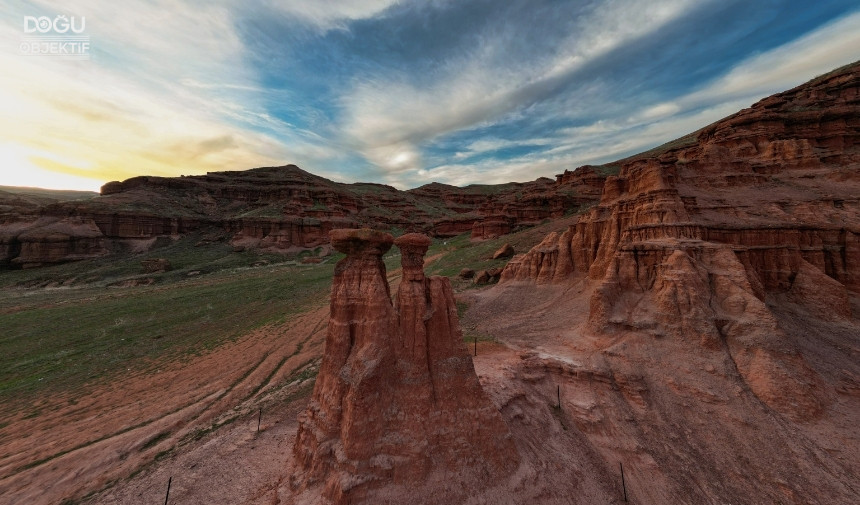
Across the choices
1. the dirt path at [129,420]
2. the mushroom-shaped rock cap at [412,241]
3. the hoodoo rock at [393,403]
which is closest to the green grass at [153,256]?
the dirt path at [129,420]

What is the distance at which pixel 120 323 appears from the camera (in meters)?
28.4

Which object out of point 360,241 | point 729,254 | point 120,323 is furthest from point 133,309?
point 729,254

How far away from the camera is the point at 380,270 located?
31.4ft

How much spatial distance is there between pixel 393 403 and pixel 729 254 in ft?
61.6

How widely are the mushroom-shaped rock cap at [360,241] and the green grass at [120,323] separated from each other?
20.9 metres

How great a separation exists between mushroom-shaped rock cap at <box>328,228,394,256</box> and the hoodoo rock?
31mm

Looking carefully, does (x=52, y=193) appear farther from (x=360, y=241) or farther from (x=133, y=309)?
(x=360, y=241)

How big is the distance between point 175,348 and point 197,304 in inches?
529

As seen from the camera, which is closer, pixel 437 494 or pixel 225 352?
pixel 437 494

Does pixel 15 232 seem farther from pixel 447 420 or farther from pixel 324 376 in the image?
pixel 447 420

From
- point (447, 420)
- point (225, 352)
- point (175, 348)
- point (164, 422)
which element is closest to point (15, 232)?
point (175, 348)

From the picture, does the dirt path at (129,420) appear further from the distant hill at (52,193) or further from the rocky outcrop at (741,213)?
the distant hill at (52,193)

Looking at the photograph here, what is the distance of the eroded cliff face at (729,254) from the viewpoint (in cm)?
1349

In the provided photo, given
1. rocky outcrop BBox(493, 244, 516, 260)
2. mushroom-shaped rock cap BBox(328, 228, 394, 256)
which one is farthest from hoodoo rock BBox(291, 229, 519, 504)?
rocky outcrop BBox(493, 244, 516, 260)
